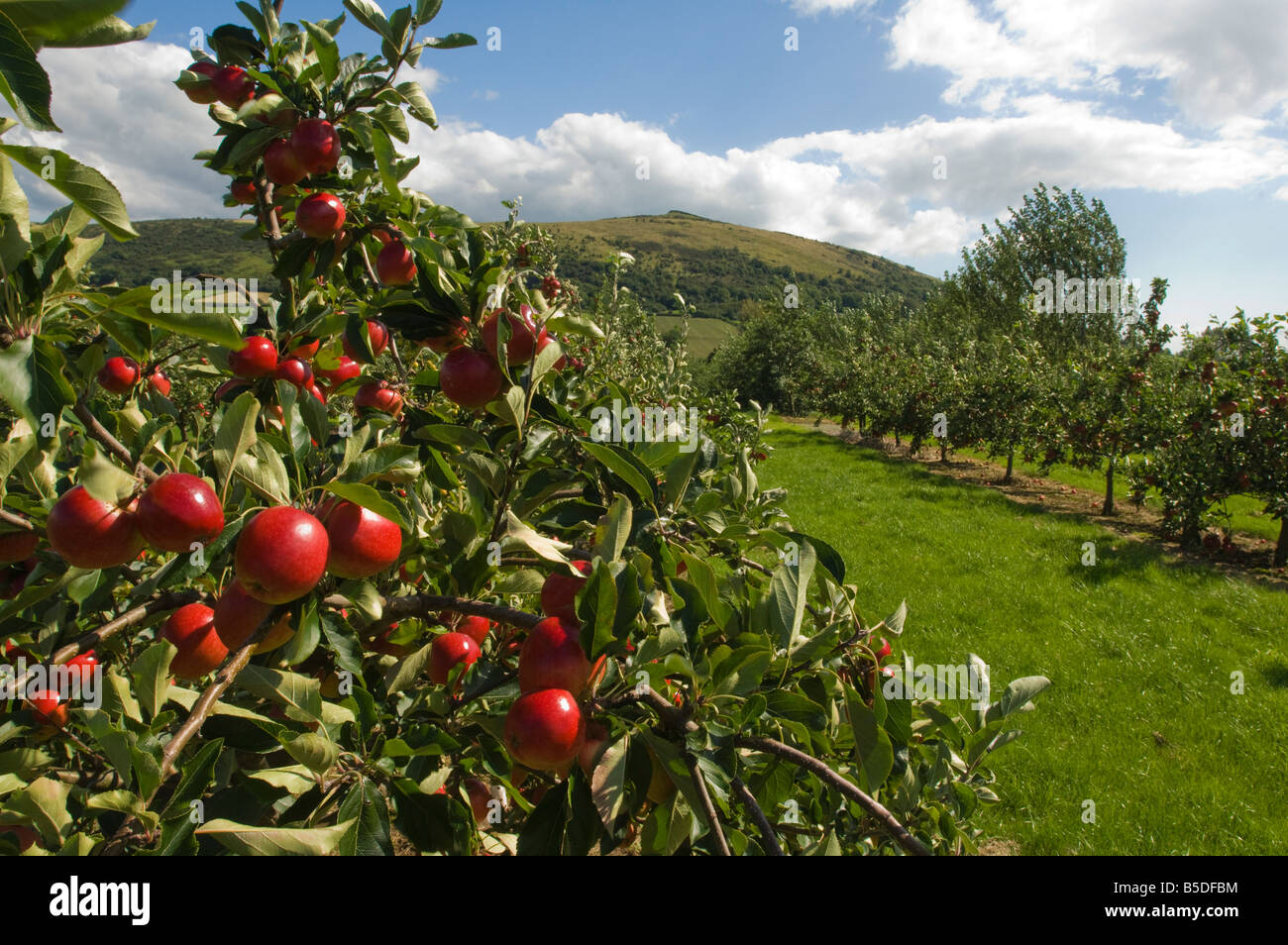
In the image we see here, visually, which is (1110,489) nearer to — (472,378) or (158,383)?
(472,378)

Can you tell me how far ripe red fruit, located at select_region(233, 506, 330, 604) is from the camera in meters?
0.89

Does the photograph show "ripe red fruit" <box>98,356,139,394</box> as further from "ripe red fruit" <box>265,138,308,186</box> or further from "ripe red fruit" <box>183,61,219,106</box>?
"ripe red fruit" <box>183,61,219,106</box>

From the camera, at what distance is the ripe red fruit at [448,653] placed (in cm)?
127

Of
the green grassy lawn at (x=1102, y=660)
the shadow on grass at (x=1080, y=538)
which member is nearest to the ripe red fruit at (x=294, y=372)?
the green grassy lawn at (x=1102, y=660)

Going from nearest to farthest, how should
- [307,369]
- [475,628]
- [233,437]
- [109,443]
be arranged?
[233,437]
[109,443]
[475,628]
[307,369]

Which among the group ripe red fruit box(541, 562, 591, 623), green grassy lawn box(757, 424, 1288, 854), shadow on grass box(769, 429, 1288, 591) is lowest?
green grassy lawn box(757, 424, 1288, 854)

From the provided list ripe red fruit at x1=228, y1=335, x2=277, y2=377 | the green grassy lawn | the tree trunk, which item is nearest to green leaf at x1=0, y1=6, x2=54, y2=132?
ripe red fruit at x1=228, y1=335, x2=277, y2=377

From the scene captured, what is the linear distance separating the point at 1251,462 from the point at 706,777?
377 inches

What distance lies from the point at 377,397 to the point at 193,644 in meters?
0.77

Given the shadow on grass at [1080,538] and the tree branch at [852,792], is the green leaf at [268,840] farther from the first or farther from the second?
the shadow on grass at [1080,538]

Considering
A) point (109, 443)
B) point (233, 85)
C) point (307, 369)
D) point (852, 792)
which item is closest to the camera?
point (852, 792)

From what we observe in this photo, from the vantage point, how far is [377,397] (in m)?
1.72

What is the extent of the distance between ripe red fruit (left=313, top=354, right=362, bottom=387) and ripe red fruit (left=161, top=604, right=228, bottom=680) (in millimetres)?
757

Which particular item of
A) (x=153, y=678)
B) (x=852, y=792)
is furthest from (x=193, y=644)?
(x=852, y=792)
